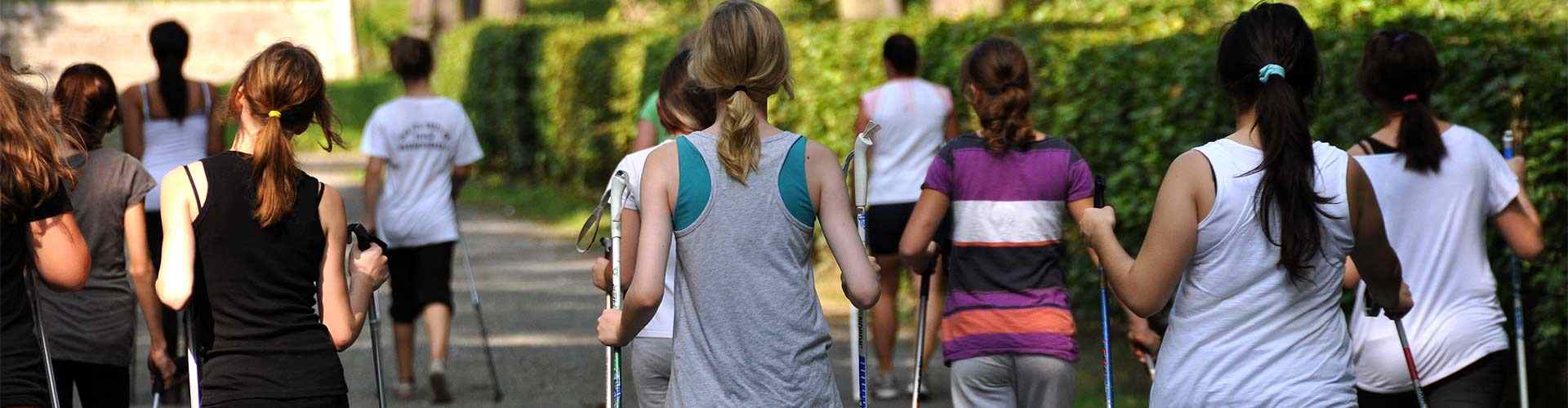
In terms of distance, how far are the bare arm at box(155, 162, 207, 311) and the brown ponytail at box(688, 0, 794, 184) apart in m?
1.23

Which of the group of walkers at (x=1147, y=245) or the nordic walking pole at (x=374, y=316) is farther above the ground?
the group of walkers at (x=1147, y=245)

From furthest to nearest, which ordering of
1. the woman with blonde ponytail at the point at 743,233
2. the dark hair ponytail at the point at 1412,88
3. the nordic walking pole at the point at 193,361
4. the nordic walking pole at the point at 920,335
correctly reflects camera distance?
1. the nordic walking pole at the point at 920,335
2. the dark hair ponytail at the point at 1412,88
3. the nordic walking pole at the point at 193,361
4. the woman with blonde ponytail at the point at 743,233

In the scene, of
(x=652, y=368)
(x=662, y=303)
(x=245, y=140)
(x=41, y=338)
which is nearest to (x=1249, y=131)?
(x=662, y=303)

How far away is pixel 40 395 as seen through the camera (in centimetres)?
404

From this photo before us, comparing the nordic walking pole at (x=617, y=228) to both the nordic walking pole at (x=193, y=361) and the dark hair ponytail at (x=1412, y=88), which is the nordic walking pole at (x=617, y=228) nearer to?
the nordic walking pole at (x=193, y=361)

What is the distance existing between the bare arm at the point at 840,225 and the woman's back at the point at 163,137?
15.9 ft

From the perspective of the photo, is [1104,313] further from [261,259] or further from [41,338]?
[41,338]

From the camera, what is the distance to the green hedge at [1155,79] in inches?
253

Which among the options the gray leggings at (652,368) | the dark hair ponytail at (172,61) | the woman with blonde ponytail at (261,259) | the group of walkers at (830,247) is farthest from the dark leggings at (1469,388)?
the dark hair ponytail at (172,61)

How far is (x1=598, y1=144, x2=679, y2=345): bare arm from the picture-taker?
3.69 m

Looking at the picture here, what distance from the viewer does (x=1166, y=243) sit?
12.0 ft

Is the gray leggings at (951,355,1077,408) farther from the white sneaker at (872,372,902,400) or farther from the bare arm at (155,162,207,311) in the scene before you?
the white sneaker at (872,372,902,400)

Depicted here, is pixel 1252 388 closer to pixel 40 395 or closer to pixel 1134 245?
pixel 40 395

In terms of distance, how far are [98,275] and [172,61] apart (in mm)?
2579
